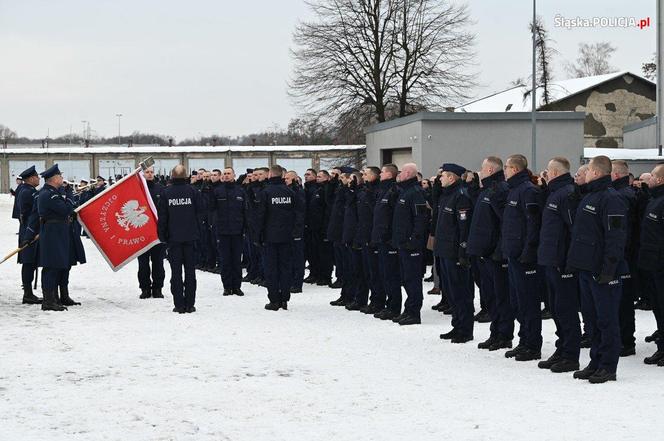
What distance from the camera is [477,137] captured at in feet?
87.5

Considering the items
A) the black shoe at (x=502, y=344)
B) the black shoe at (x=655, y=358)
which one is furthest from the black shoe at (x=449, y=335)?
Answer: the black shoe at (x=655, y=358)

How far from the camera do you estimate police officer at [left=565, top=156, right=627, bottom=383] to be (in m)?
8.76

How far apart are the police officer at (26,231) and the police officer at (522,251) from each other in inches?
322

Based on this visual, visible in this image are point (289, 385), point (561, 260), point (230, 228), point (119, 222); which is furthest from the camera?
point (230, 228)

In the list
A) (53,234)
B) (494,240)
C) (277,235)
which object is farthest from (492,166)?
(53,234)

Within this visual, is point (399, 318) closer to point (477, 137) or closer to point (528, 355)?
point (528, 355)

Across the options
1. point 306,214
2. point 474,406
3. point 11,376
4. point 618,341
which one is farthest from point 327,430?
point 306,214

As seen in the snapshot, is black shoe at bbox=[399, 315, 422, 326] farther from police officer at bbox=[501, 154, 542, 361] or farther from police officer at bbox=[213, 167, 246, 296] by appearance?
police officer at bbox=[213, 167, 246, 296]

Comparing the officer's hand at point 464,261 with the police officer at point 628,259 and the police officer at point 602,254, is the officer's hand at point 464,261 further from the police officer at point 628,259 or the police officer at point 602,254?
the police officer at point 602,254

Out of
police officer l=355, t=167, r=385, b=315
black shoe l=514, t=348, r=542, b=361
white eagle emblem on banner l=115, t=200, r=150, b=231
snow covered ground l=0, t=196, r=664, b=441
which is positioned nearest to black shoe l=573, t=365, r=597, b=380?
snow covered ground l=0, t=196, r=664, b=441

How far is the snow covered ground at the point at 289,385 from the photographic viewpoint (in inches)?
287

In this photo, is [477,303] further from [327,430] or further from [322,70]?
[322,70]

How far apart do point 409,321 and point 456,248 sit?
1.63 metres

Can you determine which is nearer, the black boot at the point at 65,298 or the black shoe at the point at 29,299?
the black boot at the point at 65,298
